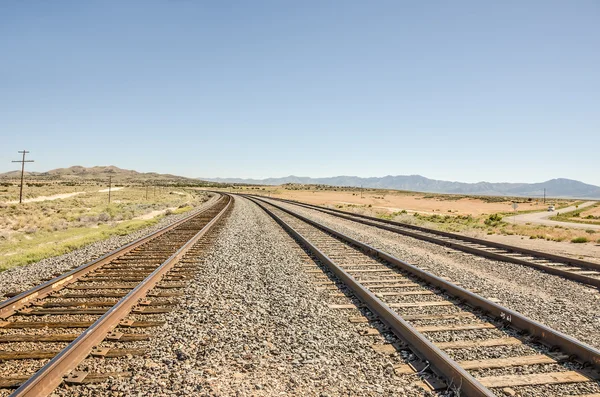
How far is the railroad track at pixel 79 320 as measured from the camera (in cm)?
380

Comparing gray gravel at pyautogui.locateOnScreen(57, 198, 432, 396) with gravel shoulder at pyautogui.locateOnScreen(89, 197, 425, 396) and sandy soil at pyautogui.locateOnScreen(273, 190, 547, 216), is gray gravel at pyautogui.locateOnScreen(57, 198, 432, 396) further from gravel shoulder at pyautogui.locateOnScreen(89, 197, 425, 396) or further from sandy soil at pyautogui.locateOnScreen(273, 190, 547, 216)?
sandy soil at pyautogui.locateOnScreen(273, 190, 547, 216)

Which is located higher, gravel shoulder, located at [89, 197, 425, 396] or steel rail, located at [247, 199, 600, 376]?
steel rail, located at [247, 199, 600, 376]

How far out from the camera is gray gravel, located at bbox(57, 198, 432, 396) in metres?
3.74

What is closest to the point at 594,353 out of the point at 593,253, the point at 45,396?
the point at 45,396

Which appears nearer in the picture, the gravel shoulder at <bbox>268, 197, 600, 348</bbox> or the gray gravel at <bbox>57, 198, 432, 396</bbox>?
the gray gravel at <bbox>57, 198, 432, 396</bbox>

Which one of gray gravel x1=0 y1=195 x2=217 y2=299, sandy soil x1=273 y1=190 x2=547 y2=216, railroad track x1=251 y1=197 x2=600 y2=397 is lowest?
gray gravel x1=0 y1=195 x2=217 y2=299

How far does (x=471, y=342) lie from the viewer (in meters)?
4.77

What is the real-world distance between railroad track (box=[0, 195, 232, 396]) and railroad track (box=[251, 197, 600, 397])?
126 inches

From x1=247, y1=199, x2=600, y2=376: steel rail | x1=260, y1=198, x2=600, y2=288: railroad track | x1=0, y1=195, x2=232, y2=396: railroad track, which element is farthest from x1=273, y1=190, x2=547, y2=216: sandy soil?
x1=0, y1=195, x2=232, y2=396: railroad track

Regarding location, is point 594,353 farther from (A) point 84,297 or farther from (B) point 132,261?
(B) point 132,261

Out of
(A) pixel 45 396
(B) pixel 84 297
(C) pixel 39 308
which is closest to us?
(A) pixel 45 396

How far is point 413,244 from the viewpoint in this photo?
1437cm

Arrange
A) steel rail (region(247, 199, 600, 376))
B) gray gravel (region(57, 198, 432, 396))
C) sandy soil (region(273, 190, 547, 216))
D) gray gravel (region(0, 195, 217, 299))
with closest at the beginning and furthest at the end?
gray gravel (region(57, 198, 432, 396)) < steel rail (region(247, 199, 600, 376)) < gray gravel (region(0, 195, 217, 299)) < sandy soil (region(273, 190, 547, 216))

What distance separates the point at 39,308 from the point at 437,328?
6212 mm
